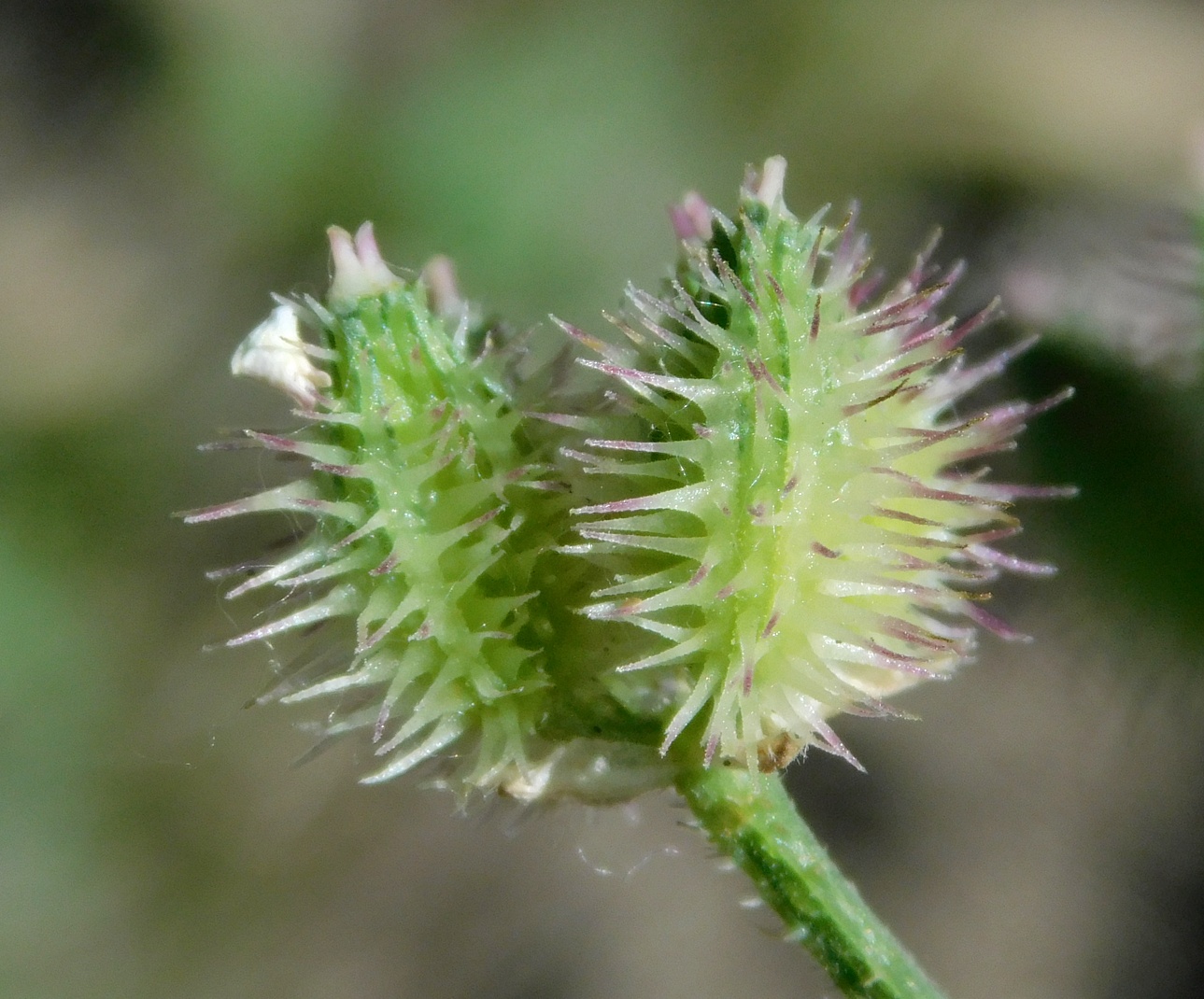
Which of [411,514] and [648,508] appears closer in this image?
[648,508]

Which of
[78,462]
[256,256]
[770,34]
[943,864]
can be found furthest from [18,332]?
[943,864]

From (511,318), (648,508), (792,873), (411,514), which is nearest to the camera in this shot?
(648,508)

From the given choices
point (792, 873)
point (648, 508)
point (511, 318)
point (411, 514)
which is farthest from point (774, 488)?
point (511, 318)

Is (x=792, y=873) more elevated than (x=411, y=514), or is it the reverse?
(x=411, y=514)

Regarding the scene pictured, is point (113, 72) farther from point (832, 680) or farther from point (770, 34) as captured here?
point (832, 680)

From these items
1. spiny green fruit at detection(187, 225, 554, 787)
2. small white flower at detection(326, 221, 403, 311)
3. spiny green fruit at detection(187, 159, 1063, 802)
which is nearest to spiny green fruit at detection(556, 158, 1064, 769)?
spiny green fruit at detection(187, 159, 1063, 802)

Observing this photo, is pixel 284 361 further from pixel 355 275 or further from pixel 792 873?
pixel 792 873

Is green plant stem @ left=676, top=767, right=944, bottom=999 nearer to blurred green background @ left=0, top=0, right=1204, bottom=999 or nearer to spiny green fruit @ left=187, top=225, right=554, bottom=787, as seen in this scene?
spiny green fruit @ left=187, top=225, right=554, bottom=787
